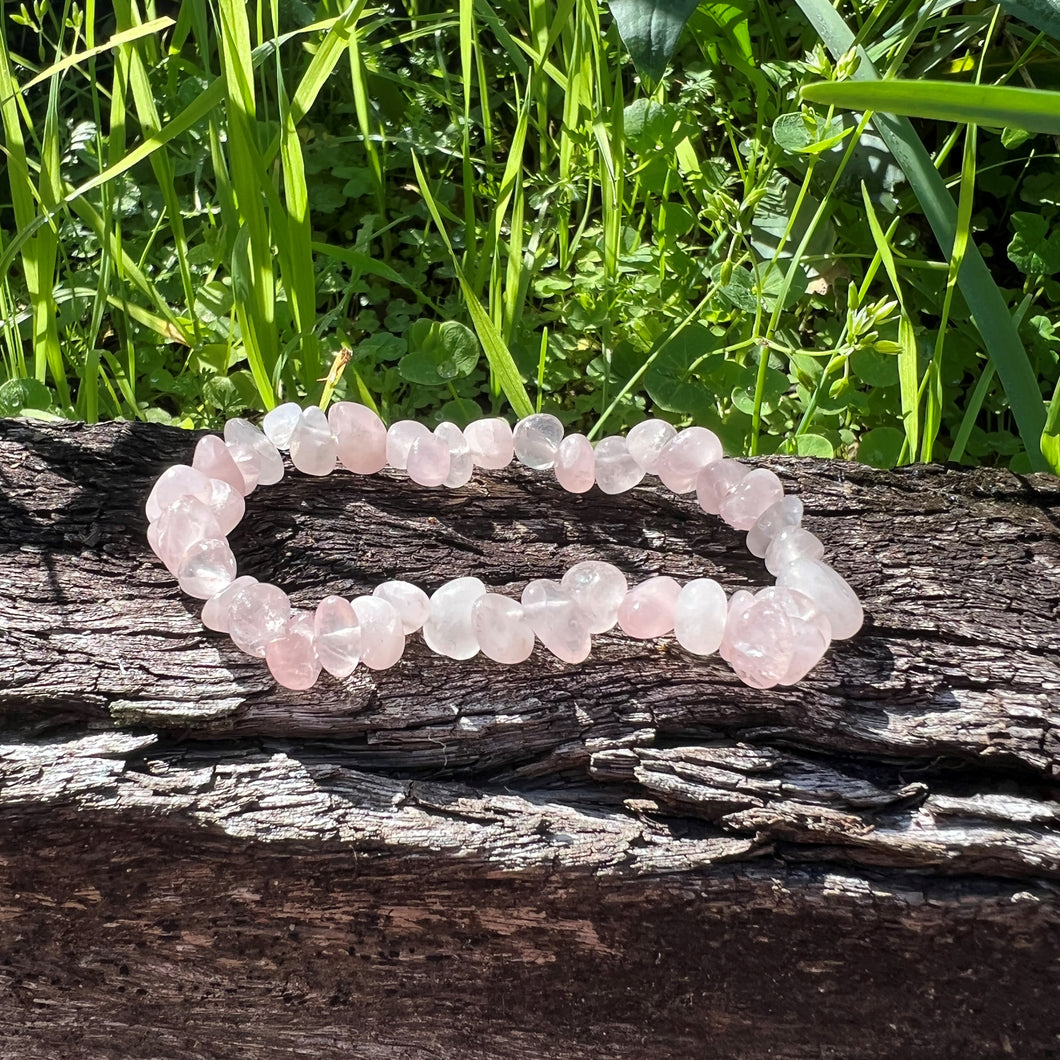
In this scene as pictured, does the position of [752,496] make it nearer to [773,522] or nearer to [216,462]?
[773,522]

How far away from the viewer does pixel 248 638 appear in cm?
82

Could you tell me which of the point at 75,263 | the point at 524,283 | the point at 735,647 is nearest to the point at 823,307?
the point at 524,283

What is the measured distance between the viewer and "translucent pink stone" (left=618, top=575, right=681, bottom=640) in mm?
851

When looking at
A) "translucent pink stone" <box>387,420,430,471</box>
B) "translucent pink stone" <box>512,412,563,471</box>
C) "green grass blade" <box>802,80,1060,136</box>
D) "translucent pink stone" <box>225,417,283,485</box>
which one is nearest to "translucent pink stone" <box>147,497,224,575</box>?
"translucent pink stone" <box>225,417,283,485</box>

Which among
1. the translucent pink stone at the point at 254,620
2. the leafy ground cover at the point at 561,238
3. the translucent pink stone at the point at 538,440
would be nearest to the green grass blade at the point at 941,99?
the leafy ground cover at the point at 561,238

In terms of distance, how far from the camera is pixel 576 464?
986mm

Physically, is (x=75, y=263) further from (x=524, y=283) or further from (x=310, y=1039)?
(x=310, y=1039)

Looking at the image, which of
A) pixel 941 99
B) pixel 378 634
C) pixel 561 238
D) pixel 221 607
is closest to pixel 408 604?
pixel 378 634

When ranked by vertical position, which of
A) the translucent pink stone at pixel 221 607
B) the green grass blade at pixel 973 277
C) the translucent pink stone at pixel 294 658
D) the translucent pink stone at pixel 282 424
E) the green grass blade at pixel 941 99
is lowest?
the translucent pink stone at pixel 294 658

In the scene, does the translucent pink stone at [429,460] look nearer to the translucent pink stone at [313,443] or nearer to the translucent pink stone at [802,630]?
the translucent pink stone at [313,443]

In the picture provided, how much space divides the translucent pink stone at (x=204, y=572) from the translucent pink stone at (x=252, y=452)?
14cm

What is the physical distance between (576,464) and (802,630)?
0.98ft

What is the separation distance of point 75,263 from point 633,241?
2.96 ft

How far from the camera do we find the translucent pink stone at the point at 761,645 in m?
0.79
